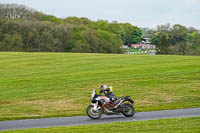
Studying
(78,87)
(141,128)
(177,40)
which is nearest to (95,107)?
(141,128)

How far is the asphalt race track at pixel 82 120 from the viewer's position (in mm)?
14484

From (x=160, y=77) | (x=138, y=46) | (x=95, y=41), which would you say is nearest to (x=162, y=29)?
(x=138, y=46)

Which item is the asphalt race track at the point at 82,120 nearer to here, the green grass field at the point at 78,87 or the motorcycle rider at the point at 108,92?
the motorcycle rider at the point at 108,92

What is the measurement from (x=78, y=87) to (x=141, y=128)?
13072 mm

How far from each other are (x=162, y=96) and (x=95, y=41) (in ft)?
245

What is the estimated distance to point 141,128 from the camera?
12.5 metres

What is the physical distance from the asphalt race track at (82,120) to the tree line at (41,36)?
6664cm

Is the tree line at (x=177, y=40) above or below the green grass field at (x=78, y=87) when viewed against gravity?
above

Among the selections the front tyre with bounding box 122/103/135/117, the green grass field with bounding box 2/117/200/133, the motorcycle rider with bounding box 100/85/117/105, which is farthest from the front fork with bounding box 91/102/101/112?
the green grass field with bounding box 2/117/200/133

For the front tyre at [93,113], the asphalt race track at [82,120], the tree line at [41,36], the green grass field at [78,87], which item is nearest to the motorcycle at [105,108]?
the front tyre at [93,113]

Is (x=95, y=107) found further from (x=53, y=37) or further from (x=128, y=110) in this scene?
(x=53, y=37)

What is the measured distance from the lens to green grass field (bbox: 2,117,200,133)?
12.1 meters

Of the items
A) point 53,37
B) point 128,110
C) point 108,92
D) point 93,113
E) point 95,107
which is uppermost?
point 53,37

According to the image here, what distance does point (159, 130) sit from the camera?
→ 1203 centimetres
